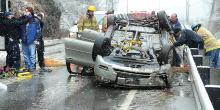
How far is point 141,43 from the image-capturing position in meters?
12.1

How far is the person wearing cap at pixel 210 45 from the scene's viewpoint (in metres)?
13.6

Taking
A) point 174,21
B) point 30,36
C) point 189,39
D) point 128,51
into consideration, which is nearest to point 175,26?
point 174,21

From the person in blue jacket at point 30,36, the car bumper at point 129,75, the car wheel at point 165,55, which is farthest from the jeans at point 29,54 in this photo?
the car wheel at point 165,55

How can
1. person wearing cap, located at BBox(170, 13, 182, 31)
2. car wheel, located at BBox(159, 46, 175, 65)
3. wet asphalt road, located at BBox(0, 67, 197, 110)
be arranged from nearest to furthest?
wet asphalt road, located at BBox(0, 67, 197, 110), car wheel, located at BBox(159, 46, 175, 65), person wearing cap, located at BBox(170, 13, 182, 31)

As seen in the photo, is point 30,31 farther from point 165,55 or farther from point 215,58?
point 215,58

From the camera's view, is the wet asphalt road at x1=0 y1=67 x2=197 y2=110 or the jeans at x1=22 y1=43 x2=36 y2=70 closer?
the wet asphalt road at x1=0 y1=67 x2=197 y2=110

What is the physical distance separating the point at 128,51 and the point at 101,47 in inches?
31.4

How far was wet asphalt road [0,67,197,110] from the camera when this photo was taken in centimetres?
905

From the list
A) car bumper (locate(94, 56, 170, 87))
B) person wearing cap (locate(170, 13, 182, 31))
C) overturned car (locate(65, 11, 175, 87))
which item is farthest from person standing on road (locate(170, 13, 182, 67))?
car bumper (locate(94, 56, 170, 87))

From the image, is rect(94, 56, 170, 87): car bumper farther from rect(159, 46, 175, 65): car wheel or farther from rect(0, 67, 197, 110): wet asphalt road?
rect(159, 46, 175, 65): car wheel

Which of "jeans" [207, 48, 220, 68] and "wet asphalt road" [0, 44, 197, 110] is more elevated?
"jeans" [207, 48, 220, 68]

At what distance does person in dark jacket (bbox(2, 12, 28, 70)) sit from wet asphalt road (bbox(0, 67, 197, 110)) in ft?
4.60

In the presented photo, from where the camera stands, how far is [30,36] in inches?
539

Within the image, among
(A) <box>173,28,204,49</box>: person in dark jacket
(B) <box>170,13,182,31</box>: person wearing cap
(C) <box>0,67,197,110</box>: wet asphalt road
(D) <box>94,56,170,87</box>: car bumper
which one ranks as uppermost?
(B) <box>170,13,182,31</box>: person wearing cap
